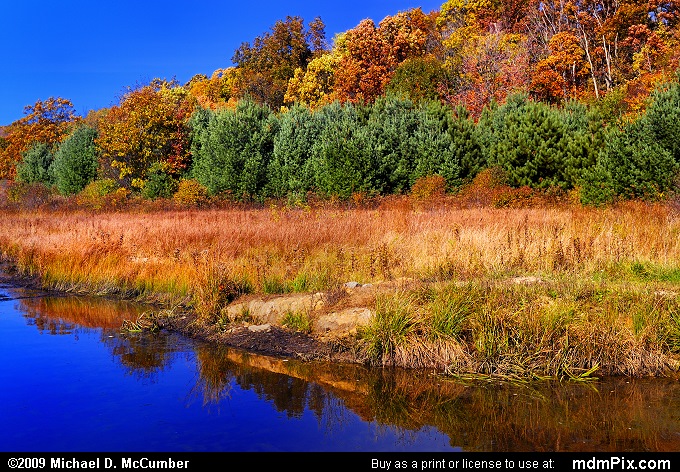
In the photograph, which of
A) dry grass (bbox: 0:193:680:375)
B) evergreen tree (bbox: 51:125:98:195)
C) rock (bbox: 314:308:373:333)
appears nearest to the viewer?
dry grass (bbox: 0:193:680:375)

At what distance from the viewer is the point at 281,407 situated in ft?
22.0

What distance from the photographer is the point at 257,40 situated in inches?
2436

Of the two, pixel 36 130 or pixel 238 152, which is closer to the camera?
pixel 238 152

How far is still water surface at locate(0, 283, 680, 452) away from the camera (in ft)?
19.0

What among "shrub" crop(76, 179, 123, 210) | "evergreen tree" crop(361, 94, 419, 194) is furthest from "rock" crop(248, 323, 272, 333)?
"shrub" crop(76, 179, 123, 210)

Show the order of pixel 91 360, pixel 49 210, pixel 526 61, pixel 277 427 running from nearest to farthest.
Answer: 1. pixel 277 427
2. pixel 91 360
3. pixel 49 210
4. pixel 526 61

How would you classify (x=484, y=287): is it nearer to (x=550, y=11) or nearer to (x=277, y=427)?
(x=277, y=427)

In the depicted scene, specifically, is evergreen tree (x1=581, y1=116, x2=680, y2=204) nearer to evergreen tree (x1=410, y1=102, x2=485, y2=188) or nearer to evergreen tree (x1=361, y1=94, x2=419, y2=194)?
evergreen tree (x1=410, y1=102, x2=485, y2=188)

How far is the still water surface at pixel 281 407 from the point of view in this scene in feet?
19.0

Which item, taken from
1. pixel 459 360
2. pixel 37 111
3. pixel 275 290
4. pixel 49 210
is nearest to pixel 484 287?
pixel 459 360

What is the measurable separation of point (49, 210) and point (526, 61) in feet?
97.8
